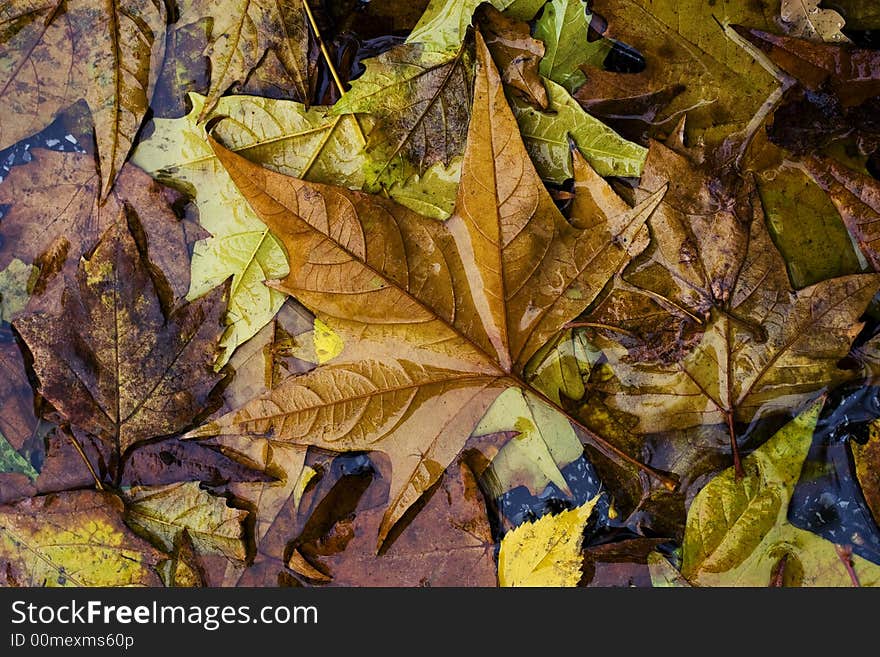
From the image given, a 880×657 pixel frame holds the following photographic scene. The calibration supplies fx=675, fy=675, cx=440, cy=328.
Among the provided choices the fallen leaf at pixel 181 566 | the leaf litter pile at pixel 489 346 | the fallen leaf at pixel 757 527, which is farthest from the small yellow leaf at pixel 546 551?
the fallen leaf at pixel 181 566

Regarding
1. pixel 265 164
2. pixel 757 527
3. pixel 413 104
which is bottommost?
pixel 757 527

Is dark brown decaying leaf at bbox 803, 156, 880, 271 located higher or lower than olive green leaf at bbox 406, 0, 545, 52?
lower

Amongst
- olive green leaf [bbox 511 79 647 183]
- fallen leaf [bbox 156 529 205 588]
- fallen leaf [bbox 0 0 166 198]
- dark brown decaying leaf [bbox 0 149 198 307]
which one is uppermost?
fallen leaf [bbox 0 0 166 198]

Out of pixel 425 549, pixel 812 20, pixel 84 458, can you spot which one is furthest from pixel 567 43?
pixel 84 458

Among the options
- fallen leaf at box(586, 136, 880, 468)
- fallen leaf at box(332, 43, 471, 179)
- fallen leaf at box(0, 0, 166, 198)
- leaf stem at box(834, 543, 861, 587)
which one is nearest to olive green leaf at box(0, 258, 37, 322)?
fallen leaf at box(0, 0, 166, 198)

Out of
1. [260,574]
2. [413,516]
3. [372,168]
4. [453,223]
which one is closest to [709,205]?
[453,223]

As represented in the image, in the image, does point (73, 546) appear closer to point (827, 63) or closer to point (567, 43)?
point (567, 43)

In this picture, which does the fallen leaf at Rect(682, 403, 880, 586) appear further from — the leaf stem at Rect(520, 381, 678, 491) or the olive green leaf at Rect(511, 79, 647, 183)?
the olive green leaf at Rect(511, 79, 647, 183)
